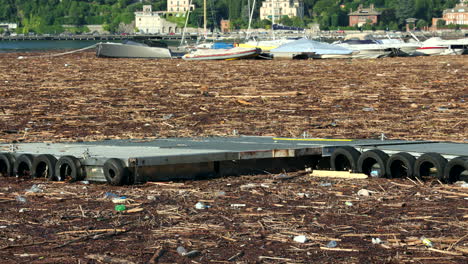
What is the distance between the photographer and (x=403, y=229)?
21.5 feet

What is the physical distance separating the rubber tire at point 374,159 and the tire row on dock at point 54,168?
99.5 inches

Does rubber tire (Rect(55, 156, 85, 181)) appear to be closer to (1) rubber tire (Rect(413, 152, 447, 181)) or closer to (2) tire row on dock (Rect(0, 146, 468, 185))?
(2) tire row on dock (Rect(0, 146, 468, 185))

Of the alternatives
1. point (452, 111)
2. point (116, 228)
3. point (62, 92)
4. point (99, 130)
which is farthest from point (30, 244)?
point (62, 92)

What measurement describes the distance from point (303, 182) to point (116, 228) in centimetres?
266

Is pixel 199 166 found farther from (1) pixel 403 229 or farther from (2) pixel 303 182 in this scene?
(1) pixel 403 229

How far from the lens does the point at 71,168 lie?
8.73 meters

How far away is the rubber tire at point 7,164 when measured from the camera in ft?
30.4

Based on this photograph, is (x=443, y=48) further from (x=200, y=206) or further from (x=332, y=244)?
(x=332, y=244)

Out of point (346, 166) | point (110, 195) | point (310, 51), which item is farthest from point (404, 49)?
point (110, 195)

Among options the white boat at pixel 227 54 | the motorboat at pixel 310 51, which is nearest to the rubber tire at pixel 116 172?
the white boat at pixel 227 54

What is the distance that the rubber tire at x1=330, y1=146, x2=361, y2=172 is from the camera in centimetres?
907

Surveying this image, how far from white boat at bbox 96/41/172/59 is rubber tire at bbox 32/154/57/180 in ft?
133

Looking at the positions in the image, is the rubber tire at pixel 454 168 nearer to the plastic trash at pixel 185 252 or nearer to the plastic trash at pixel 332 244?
the plastic trash at pixel 332 244

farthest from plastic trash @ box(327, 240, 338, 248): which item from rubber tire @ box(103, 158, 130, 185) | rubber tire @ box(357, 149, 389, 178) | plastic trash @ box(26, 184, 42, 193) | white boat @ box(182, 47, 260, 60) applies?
white boat @ box(182, 47, 260, 60)
